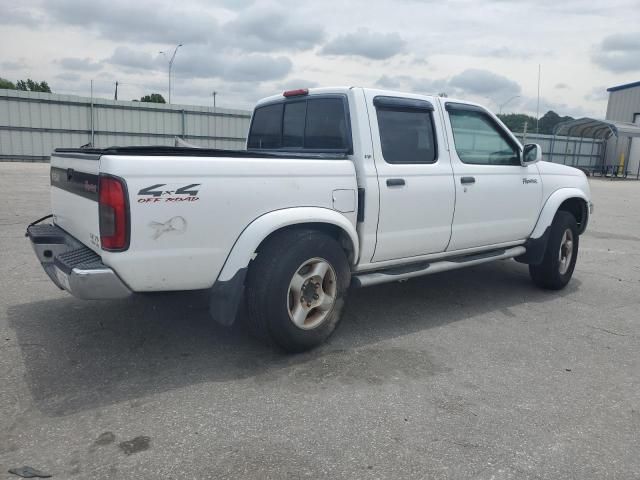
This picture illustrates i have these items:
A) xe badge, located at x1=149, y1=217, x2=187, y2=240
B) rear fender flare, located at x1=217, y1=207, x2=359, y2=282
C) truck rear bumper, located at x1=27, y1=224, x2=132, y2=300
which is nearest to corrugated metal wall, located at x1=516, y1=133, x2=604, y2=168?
rear fender flare, located at x1=217, y1=207, x2=359, y2=282

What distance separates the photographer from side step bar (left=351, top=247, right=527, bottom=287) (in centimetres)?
430

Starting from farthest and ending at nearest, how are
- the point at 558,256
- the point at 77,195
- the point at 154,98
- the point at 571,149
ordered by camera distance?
the point at 154,98 < the point at 571,149 < the point at 558,256 < the point at 77,195

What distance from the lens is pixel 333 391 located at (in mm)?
3375

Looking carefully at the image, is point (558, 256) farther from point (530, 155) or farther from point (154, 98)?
point (154, 98)

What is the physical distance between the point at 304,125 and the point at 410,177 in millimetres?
1035

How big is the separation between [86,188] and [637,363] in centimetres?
400

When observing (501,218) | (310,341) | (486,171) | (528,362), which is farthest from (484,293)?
(310,341)

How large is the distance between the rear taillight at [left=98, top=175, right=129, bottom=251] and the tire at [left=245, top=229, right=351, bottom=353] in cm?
90

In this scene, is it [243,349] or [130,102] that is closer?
[243,349]

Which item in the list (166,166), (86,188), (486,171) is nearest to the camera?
(166,166)

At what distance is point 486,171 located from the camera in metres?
5.07

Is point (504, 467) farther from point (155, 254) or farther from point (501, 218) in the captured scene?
point (501, 218)

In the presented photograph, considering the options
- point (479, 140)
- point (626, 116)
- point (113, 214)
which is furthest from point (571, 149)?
point (113, 214)

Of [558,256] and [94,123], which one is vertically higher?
[94,123]
